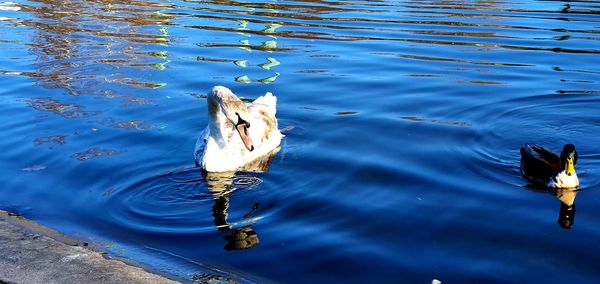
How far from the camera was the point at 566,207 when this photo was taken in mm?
8266

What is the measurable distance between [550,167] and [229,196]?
3253mm

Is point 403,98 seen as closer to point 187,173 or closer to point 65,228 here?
point 187,173

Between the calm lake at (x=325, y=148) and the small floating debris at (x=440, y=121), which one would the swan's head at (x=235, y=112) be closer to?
the calm lake at (x=325, y=148)

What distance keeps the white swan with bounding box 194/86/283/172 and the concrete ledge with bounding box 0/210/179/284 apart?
2.70m

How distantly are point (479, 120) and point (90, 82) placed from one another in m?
6.37

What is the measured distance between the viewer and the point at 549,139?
1065cm

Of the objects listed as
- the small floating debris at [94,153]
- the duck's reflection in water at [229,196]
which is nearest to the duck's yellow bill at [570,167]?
the duck's reflection in water at [229,196]

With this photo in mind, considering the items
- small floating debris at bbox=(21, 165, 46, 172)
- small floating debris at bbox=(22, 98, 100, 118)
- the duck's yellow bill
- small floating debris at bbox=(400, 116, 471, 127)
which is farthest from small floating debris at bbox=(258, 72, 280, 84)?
the duck's yellow bill

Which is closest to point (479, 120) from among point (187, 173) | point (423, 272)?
point (187, 173)

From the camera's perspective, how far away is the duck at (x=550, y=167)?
8.54m

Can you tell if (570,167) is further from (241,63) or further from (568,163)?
(241,63)

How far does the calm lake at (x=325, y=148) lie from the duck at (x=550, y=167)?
0.20m

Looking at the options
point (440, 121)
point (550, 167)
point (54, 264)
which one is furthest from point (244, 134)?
point (54, 264)

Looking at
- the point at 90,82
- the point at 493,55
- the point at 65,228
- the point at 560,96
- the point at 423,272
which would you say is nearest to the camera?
the point at 423,272
